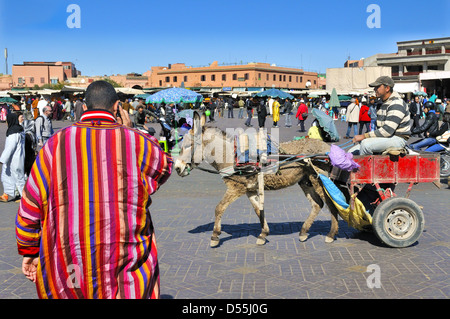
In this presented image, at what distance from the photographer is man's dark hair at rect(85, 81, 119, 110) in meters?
2.80

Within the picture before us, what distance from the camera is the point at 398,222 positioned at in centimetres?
664

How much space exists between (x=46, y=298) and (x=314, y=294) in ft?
9.71

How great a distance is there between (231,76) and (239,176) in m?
93.9

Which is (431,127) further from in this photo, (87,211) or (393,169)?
(87,211)

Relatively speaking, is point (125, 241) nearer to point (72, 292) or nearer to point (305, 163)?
point (72, 292)

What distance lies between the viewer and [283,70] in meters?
103

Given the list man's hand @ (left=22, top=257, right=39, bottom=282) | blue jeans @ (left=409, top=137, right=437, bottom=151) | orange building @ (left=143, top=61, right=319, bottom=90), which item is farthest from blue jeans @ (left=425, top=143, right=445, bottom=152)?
orange building @ (left=143, top=61, right=319, bottom=90)

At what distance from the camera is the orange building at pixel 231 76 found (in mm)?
96375

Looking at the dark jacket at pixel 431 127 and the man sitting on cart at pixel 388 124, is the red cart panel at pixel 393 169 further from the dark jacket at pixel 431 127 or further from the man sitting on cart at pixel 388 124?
the dark jacket at pixel 431 127

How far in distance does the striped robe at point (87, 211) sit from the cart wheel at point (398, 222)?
447 centimetres

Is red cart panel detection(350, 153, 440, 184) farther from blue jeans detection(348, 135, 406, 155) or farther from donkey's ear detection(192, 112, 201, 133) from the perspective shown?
donkey's ear detection(192, 112, 201, 133)

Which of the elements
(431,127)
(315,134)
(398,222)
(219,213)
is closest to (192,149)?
(219,213)

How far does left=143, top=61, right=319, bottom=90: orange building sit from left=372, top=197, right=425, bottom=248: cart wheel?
8820cm

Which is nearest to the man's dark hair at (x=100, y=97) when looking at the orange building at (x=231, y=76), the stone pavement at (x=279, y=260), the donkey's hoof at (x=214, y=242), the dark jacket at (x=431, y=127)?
the stone pavement at (x=279, y=260)
